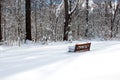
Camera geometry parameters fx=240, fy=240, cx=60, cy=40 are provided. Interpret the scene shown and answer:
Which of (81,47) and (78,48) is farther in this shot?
(81,47)

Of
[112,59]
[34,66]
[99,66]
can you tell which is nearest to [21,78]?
[34,66]

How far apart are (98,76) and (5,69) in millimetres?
2334

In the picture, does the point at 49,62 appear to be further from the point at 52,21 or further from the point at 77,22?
the point at 77,22

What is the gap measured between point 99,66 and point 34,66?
172cm

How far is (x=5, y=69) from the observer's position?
604 centimetres

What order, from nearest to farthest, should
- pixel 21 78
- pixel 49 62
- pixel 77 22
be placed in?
pixel 21 78 < pixel 49 62 < pixel 77 22

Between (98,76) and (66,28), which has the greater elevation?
(66,28)

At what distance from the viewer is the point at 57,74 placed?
548cm

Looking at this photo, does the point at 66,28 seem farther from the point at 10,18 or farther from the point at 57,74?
the point at 10,18

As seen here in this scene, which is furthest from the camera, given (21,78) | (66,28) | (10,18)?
(10,18)

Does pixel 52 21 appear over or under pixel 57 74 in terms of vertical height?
over

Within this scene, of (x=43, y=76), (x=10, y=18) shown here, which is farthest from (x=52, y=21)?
(x=43, y=76)

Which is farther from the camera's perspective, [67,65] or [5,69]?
[67,65]

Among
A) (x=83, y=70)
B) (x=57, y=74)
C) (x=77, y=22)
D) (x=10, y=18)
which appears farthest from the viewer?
(x=10, y=18)
